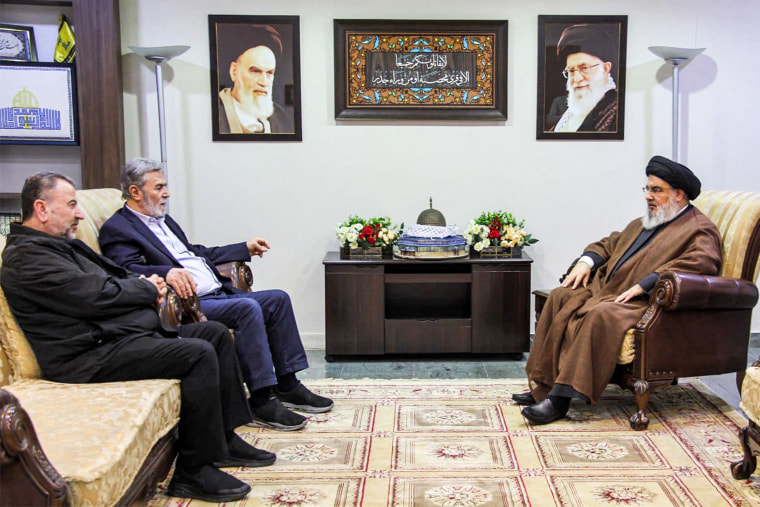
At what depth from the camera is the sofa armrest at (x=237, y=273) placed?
3.83 meters

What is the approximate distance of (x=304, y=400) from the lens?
364 centimetres

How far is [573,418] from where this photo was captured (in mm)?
3531

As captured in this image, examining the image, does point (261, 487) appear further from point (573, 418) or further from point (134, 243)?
point (573, 418)

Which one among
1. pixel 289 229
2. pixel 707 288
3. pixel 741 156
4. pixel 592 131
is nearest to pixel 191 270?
pixel 289 229

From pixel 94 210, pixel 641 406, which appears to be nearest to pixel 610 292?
pixel 641 406

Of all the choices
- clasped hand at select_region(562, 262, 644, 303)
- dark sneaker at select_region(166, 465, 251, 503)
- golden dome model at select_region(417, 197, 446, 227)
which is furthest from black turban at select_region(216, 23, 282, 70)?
dark sneaker at select_region(166, 465, 251, 503)

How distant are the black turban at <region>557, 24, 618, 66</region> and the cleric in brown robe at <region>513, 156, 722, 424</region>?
1.36m

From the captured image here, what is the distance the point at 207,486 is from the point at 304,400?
0.98 meters

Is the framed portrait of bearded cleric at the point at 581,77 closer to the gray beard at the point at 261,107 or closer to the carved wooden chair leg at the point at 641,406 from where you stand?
the gray beard at the point at 261,107

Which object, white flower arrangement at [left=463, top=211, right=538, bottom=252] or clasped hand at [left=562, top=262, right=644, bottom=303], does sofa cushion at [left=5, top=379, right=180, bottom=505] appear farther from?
white flower arrangement at [left=463, top=211, right=538, bottom=252]

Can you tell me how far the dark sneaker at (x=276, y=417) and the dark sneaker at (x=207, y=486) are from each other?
65 cm

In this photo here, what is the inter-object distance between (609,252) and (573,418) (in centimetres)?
94

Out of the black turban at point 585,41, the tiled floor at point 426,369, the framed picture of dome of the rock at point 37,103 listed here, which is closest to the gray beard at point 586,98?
the black turban at point 585,41

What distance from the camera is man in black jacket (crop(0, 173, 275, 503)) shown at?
254 centimetres
